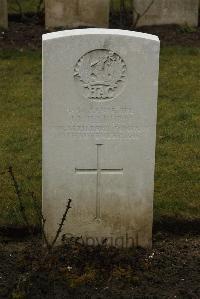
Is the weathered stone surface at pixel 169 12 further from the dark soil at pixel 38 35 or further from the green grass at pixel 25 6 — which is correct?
the green grass at pixel 25 6

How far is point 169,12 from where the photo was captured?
10461mm

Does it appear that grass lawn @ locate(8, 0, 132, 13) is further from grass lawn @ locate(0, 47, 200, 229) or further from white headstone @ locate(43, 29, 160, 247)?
white headstone @ locate(43, 29, 160, 247)

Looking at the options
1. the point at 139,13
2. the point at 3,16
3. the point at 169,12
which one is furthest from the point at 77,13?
the point at 169,12

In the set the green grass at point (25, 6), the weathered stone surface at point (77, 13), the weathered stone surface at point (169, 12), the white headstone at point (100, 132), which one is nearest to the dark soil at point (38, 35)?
the weathered stone surface at point (169, 12)

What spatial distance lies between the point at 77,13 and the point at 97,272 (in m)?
5.84

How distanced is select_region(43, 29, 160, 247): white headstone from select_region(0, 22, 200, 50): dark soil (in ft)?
16.3

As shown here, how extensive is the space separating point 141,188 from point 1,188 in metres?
1.46

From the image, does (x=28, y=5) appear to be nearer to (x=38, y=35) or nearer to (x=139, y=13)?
(x=38, y=35)

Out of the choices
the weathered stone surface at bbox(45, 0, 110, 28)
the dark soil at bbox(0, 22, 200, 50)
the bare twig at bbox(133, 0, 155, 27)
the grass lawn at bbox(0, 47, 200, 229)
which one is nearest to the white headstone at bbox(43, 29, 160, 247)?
the grass lawn at bbox(0, 47, 200, 229)

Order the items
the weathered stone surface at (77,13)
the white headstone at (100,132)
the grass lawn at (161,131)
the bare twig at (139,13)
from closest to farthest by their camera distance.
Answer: the white headstone at (100,132) < the grass lawn at (161,131) < the weathered stone surface at (77,13) < the bare twig at (139,13)

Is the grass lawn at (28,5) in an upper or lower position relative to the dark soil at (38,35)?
upper

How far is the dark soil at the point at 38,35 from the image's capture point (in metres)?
10.0

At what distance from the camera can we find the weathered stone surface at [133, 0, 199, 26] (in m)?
10.4

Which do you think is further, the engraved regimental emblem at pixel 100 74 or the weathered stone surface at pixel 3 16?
the weathered stone surface at pixel 3 16
